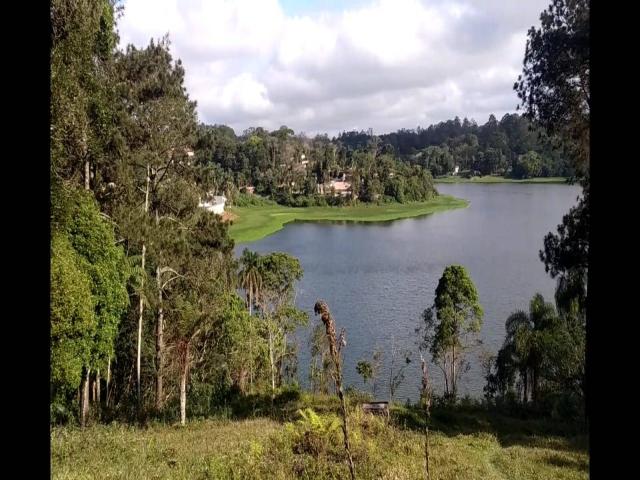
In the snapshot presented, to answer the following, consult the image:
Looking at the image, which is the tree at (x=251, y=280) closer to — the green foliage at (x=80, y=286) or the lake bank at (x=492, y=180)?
the green foliage at (x=80, y=286)

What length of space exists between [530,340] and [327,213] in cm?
5067

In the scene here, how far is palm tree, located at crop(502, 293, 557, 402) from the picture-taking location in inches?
664

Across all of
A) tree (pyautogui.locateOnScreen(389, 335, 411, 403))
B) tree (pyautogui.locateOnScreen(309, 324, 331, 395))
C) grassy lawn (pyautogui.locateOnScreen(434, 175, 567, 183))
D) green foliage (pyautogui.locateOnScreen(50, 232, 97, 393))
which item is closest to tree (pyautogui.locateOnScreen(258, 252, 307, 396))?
tree (pyautogui.locateOnScreen(309, 324, 331, 395))

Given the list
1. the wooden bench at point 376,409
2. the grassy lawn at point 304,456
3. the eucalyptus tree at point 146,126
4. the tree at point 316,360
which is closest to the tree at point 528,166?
the tree at point 316,360

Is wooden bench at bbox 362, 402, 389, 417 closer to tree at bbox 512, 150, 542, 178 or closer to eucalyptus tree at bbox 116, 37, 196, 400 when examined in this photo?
eucalyptus tree at bbox 116, 37, 196, 400

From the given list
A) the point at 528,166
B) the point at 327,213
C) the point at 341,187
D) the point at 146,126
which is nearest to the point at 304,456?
the point at 146,126

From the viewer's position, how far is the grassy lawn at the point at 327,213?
5672 cm

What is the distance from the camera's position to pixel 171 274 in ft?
48.6

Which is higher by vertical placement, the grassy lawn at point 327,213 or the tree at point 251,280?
the grassy lawn at point 327,213

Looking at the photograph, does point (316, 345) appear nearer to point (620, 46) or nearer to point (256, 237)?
point (620, 46)

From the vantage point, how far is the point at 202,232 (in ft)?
52.8

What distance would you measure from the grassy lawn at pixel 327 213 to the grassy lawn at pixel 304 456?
148 ft

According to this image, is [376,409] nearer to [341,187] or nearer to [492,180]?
[341,187]

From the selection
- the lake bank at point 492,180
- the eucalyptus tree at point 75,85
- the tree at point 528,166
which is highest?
the tree at point 528,166
